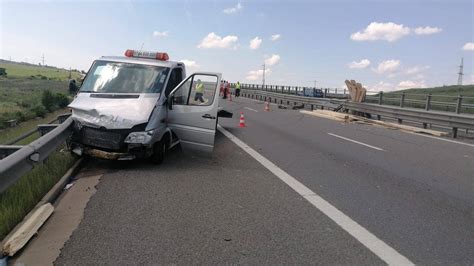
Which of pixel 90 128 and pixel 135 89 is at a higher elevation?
pixel 135 89

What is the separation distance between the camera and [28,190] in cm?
612

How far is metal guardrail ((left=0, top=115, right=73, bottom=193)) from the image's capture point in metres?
5.27

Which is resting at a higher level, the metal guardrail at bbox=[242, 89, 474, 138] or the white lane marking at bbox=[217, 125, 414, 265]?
the metal guardrail at bbox=[242, 89, 474, 138]

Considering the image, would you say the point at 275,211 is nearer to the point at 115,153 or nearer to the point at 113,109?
the point at 115,153

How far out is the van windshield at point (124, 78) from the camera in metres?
8.85

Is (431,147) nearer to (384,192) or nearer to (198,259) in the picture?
(384,192)

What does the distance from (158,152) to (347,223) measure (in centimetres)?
421

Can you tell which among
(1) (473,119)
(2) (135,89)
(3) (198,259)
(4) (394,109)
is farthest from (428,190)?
(4) (394,109)

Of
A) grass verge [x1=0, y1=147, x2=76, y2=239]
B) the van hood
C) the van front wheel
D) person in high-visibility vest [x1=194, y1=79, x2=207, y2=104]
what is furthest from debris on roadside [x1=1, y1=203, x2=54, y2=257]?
person in high-visibility vest [x1=194, y1=79, x2=207, y2=104]

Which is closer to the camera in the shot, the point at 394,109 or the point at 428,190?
the point at 428,190

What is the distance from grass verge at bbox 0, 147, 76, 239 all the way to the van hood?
889mm

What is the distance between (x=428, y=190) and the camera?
7.15m

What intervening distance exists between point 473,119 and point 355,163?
8387 millimetres

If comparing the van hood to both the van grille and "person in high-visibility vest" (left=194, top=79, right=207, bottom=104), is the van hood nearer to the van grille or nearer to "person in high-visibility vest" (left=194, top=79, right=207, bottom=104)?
the van grille
